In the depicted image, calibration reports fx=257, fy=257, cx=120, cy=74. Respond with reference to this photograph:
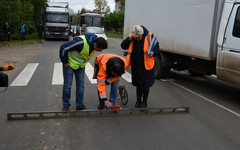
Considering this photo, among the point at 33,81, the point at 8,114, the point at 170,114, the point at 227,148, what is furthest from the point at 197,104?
the point at 33,81

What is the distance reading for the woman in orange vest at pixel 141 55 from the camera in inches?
198

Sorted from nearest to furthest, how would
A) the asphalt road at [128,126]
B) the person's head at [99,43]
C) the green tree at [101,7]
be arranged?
the asphalt road at [128,126] < the person's head at [99,43] < the green tree at [101,7]

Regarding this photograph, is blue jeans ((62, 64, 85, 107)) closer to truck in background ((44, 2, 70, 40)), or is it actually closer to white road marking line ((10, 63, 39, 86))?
white road marking line ((10, 63, 39, 86))

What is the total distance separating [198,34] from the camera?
6598 millimetres

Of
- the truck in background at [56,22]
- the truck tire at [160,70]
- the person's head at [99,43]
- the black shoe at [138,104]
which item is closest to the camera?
the person's head at [99,43]

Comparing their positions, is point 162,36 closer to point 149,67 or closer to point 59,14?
point 149,67

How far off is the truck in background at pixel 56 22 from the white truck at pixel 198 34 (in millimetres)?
18326

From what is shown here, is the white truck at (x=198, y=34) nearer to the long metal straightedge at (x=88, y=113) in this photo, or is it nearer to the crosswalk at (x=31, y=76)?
the long metal straightedge at (x=88, y=113)

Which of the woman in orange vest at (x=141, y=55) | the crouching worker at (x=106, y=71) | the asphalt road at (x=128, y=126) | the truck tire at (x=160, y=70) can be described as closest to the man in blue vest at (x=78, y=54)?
the crouching worker at (x=106, y=71)

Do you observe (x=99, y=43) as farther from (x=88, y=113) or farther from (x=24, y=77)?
(x=24, y=77)

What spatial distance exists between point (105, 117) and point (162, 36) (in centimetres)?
436

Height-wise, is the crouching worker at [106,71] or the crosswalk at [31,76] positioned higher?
the crouching worker at [106,71]

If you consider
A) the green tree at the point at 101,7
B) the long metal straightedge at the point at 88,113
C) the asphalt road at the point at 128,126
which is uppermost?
the green tree at the point at 101,7

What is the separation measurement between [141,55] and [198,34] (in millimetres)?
2238
